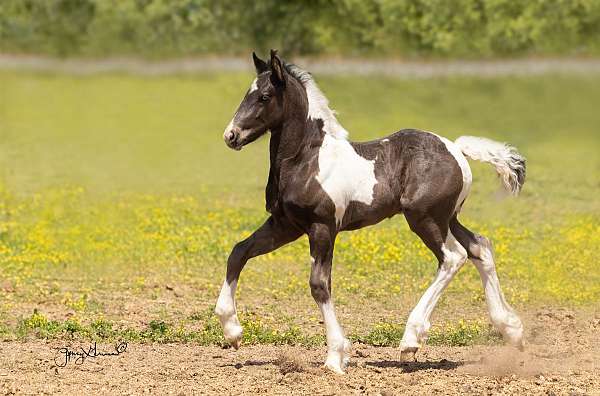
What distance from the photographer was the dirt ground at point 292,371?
353 inches

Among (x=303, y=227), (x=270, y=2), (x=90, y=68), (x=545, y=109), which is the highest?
(x=270, y=2)

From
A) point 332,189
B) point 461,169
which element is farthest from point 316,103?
point 461,169

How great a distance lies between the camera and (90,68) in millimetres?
33219

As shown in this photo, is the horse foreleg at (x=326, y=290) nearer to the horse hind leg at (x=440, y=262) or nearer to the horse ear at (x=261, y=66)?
the horse hind leg at (x=440, y=262)

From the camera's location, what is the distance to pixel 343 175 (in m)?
9.57

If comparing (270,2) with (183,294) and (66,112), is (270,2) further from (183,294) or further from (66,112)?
(183,294)

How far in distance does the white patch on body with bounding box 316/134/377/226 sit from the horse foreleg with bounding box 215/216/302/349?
1.61ft

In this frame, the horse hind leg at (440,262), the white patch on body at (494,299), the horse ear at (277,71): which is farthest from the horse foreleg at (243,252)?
the white patch on body at (494,299)

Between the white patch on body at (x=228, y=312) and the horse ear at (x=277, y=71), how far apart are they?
171 cm

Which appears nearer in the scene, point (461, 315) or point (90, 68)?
point (461, 315)

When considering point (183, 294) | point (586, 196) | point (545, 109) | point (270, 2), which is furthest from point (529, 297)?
point (270, 2)

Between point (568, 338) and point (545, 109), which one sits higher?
point (545, 109)

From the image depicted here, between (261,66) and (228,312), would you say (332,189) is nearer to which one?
(261,66)

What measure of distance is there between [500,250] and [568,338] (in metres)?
4.70
